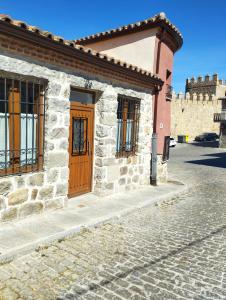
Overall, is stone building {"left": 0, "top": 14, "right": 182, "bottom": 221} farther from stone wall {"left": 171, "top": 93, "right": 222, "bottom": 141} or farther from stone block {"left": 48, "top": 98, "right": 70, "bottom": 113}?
stone wall {"left": 171, "top": 93, "right": 222, "bottom": 141}

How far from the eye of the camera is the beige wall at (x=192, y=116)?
3831cm

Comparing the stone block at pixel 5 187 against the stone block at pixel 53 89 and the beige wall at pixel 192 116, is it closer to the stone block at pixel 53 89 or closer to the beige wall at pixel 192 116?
the stone block at pixel 53 89

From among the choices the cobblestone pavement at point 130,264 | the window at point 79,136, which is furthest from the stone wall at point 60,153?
the cobblestone pavement at point 130,264

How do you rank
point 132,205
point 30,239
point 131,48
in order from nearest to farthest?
1. point 30,239
2. point 132,205
3. point 131,48

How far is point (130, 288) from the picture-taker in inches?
137

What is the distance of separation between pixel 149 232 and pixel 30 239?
215 cm

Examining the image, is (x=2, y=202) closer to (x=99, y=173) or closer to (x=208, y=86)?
(x=99, y=173)

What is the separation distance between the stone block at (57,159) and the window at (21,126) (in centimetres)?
16

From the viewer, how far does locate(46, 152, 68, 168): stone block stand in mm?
5719

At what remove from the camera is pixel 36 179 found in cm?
548

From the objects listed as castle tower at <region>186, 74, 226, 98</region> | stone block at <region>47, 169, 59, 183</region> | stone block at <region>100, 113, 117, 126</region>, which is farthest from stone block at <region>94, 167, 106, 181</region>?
castle tower at <region>186, 74, 226, 98</region>

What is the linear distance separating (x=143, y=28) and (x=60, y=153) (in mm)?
5343

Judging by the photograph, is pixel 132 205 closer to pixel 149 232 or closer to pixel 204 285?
pixel 149 232

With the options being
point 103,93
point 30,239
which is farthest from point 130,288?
point 103,93
